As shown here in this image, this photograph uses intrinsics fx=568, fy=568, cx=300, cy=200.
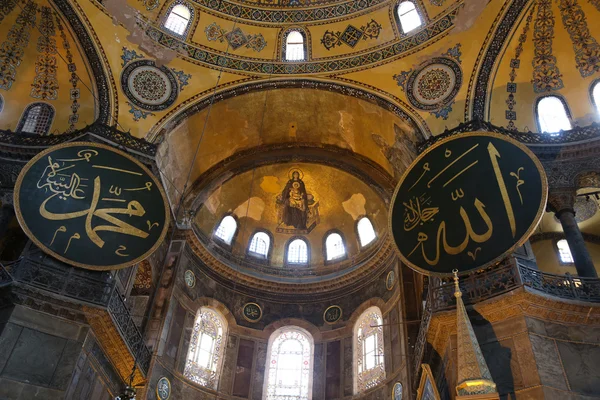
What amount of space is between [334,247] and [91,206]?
7127 millimetres

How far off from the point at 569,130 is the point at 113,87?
9541mm

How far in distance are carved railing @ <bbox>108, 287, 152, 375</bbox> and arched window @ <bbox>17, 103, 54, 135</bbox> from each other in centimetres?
455

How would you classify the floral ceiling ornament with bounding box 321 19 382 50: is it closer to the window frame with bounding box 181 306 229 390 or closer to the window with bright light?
the window with bright light

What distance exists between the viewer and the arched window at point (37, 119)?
39.8ft

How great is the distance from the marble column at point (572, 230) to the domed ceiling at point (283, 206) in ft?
17.3

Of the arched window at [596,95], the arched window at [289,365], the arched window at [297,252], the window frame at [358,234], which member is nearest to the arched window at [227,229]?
the arched window at [297,252]

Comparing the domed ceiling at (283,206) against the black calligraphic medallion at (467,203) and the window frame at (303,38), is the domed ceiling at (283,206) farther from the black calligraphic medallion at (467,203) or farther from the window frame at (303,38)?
the black calligraphic medallion at (467,203)

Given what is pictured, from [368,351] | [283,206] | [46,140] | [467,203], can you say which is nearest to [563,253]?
[467,203]

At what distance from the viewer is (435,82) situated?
12844mm

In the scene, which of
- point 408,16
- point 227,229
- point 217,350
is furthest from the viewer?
point 227,229

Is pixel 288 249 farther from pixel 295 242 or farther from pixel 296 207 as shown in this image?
pixel 296 207

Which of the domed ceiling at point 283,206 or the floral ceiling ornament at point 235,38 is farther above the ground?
the floral ceiling ornament at point 235,38

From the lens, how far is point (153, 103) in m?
13.0

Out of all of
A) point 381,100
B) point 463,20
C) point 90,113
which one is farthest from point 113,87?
point 463,20
